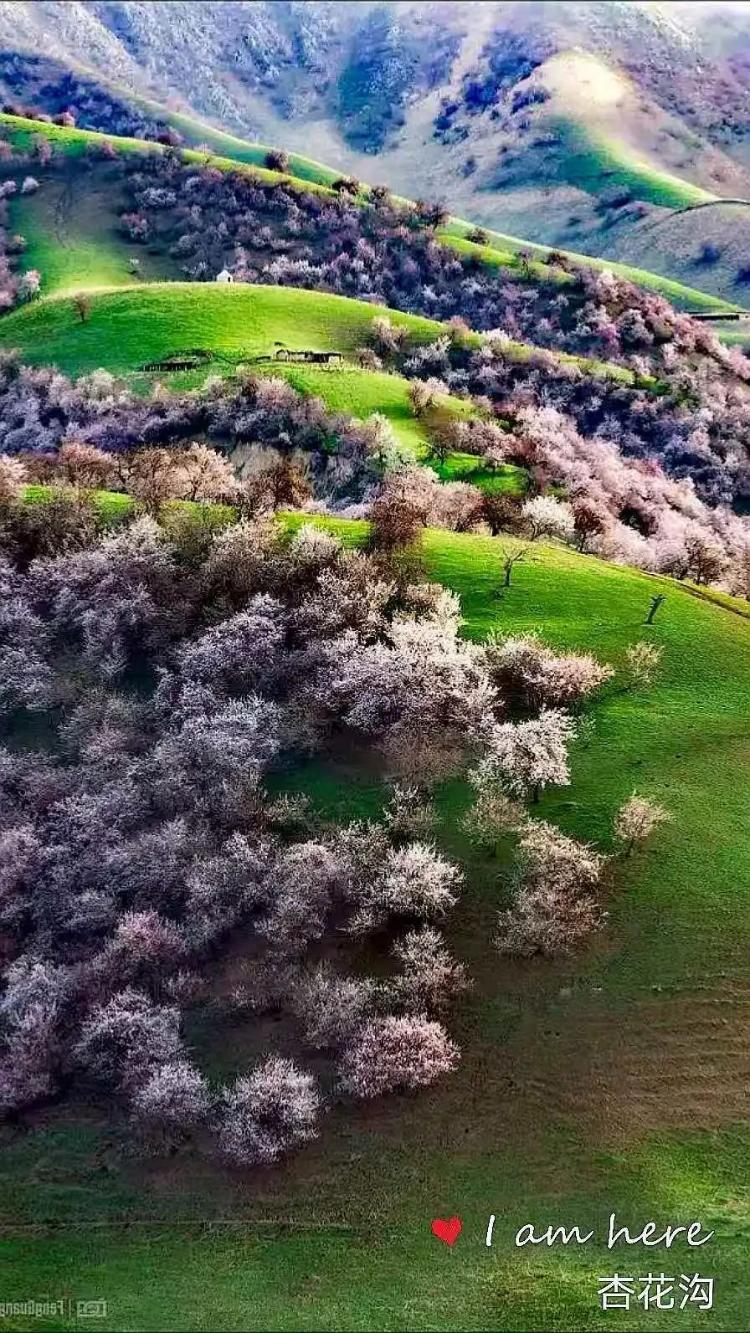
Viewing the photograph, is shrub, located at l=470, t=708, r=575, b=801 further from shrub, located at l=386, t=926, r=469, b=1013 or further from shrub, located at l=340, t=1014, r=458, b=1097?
shrub, located at l=340, t=1014, r=458, b=1097

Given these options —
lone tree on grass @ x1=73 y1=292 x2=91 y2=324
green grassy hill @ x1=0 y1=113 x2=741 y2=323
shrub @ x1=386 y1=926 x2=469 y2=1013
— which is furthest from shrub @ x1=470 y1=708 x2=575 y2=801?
green grassy hill @ x1=0 y1=113 x2=741 y2=323

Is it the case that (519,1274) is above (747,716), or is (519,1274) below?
below

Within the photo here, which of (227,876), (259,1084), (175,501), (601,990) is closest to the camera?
(259,1084)

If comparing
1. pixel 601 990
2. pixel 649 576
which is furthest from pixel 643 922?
pixel 649 576

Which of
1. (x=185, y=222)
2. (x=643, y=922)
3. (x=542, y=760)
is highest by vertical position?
(x=185, y=222)

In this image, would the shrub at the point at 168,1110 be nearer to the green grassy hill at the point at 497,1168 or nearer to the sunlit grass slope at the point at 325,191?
the green grassy hill at the point at 497,1168

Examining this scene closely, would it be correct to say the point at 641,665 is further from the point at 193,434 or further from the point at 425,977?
the point at 193,434

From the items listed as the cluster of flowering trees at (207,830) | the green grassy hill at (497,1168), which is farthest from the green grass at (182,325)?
the green grassy hill at (497,1168)

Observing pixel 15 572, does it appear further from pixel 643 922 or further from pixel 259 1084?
pixel 643 922
